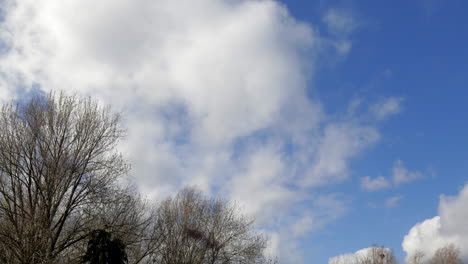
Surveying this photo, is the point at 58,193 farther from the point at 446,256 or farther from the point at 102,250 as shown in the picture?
the point at 446,256

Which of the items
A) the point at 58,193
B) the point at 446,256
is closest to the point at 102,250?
the point at 58,193

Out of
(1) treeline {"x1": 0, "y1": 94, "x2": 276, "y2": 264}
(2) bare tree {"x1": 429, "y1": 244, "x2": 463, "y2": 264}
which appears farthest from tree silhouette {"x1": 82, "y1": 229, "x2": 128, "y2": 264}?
(2) bare tree {"x1": 429, "y1": 244, "x2": 463, "y2": 264}

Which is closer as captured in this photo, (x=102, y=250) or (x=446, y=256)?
(x=102, y=250)

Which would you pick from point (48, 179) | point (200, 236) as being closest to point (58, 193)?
point (48, 179)

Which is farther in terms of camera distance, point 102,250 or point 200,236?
point 200,236

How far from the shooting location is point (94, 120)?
82.6ft

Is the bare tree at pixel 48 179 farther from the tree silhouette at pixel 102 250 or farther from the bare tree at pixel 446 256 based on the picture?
the bare tree at pixel 446 256

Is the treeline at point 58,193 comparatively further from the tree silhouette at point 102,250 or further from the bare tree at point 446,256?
the bare tree at point 446,256

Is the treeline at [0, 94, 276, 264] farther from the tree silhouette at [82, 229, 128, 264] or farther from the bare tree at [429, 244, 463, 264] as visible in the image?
the bare tree at [429, 244, 463, 264]

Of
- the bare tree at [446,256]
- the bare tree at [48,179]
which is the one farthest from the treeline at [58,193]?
the bare tree at [446,256]

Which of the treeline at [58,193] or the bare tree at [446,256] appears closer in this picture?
the treeline at [58,193]

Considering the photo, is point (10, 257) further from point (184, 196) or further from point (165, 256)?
point (184, 196)

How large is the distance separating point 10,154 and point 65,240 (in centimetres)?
536

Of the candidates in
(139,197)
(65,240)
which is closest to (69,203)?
(65,240)
